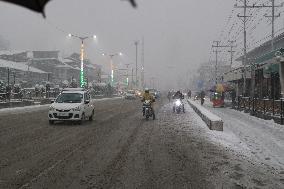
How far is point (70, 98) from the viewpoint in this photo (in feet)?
74.7

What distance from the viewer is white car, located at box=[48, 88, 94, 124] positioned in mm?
20875

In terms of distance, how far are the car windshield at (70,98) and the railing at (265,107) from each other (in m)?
10.4

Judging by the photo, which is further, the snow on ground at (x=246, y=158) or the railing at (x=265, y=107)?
the railing at (x=265, y=107)

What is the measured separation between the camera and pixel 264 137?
1711 cm

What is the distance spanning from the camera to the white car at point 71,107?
20875 mm

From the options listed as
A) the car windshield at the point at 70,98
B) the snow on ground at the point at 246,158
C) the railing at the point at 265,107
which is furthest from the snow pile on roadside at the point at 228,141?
the car windshield at the point at 70,98

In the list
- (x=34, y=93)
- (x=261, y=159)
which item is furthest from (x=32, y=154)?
(x=34, y=93)

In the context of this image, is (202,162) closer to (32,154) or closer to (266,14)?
(32,154)

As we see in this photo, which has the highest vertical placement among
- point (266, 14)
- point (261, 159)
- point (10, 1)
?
point (266, 14)

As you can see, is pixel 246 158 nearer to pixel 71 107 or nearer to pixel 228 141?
pixel 228 141

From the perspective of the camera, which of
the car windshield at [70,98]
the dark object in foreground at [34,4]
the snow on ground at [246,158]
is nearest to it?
the dark object in foreground at [34,4]

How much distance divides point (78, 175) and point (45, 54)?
305 ft

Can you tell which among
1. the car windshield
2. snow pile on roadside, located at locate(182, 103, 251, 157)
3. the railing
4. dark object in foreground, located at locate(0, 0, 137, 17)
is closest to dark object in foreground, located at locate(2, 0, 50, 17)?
dark object in foreground, located at locate(0, 0, 137, 17)

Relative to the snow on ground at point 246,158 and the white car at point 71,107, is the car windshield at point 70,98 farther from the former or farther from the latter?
the snow on ground at point 246,158
